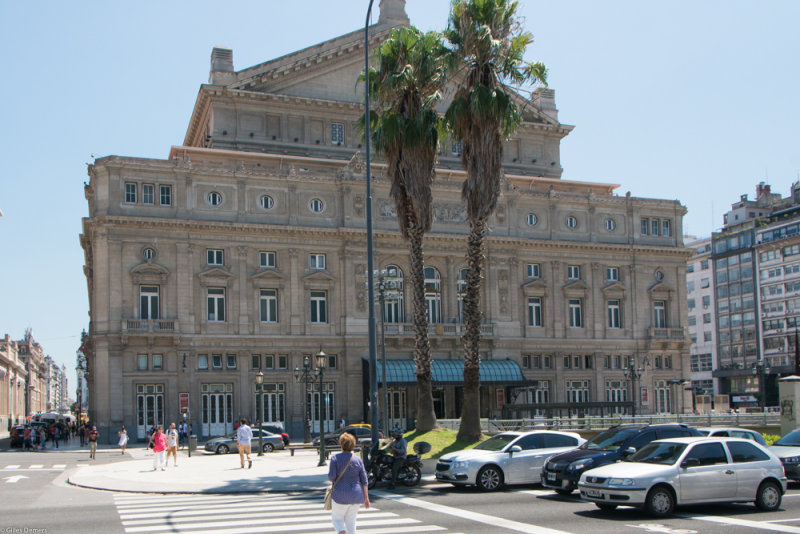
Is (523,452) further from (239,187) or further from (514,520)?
(239,187)

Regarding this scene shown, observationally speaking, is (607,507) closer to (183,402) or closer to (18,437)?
(183,402)

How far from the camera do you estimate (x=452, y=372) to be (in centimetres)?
6066

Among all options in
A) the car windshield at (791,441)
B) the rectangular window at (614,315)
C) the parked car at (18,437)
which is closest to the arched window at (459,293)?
the rectangular window at (614,315)

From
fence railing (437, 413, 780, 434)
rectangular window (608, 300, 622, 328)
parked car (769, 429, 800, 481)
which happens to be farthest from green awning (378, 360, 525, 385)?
parked car (769, 429, 800, 481)

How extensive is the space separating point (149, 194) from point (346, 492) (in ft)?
151

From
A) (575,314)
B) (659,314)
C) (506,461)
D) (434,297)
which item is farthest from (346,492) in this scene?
(659,314)

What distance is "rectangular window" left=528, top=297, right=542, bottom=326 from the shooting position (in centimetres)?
6575

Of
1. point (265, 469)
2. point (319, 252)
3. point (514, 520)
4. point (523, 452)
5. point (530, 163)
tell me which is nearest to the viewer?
point (514, 520)

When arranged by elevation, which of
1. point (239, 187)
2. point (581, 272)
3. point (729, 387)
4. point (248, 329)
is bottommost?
point (729, 387)

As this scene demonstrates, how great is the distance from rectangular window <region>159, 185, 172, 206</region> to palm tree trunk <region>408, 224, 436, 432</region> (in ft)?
83.8

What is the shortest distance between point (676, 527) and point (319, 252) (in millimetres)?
44334

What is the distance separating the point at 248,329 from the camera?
190ft

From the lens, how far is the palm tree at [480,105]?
33.0 metres

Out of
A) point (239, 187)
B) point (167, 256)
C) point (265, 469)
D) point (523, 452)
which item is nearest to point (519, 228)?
point (239, 187)
